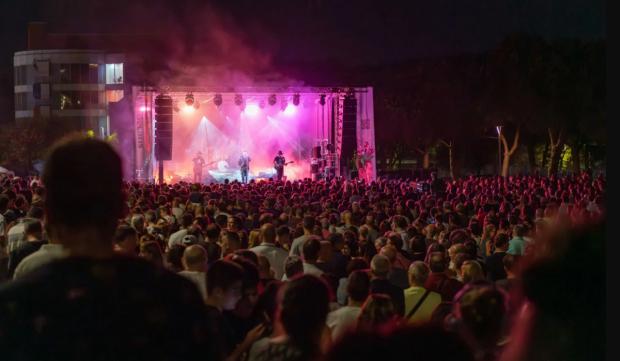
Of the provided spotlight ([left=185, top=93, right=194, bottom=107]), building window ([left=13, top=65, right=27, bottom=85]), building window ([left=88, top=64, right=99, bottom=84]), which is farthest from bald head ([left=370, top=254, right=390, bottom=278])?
building window ([left=13, top=65, right=27, bottom=85])

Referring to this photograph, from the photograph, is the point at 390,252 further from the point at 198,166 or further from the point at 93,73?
the point at 93,73

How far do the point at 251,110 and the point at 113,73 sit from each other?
5123 centimetres

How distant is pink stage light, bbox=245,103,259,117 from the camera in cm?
3609

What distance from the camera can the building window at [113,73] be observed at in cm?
8381

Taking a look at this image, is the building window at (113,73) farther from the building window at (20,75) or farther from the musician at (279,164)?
the musician at (279,164)

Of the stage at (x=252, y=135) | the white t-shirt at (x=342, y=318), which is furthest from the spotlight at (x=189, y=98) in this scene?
the white t-shirt at (x=342, y=318)

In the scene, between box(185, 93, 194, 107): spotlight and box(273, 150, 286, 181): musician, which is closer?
box(185, 93, 194, 107): spotlight

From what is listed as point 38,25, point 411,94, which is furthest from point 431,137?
point 38,25

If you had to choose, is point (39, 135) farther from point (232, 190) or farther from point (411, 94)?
point (232, 190)

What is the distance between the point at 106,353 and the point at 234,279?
227 cm

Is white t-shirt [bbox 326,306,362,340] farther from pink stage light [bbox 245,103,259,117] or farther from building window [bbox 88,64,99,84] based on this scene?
building window [bbox 88,64,99,84]

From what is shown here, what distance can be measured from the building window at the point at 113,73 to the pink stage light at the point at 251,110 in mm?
49726

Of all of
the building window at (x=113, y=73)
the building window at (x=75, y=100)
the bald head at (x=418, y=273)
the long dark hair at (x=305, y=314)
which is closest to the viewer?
the long dark hair at (x=305, y=314)

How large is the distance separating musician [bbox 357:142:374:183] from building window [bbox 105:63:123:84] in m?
54.0
